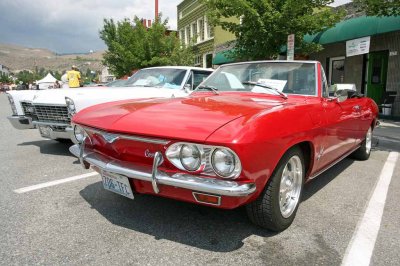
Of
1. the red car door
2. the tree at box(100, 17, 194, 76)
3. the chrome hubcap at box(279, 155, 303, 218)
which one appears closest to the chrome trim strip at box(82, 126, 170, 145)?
the chrome hubcap at box(279, 155, 303, 218)

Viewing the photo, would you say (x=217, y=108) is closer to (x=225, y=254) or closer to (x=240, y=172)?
(x=240, y=172)

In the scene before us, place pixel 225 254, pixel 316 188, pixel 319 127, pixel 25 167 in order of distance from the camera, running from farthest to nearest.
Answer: pixel 25 167
pixel 316 188
pixel 319 127
pixel 225 254

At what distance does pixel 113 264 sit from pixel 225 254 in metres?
0.80

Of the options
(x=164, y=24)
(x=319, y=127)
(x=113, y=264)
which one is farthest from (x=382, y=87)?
(x=164, y=24)

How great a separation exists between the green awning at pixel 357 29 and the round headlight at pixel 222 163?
28.6 feet

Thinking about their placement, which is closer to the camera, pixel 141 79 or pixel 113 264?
pixel 113 264

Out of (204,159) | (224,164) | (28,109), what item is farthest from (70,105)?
(224,164)

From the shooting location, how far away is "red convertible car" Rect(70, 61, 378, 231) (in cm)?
234

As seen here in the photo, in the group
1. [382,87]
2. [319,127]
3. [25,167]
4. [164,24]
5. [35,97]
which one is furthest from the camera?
[164,24]

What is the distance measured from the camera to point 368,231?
9.75 ft

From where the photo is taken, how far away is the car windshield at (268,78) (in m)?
3.76

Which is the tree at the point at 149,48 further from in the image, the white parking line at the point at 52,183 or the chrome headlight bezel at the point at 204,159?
the chrome headlight bezel at the point at 204,159

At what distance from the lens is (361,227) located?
3047 millimetres

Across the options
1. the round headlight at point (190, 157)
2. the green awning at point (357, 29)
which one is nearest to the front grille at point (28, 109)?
the round headlight at point (190, 157)
